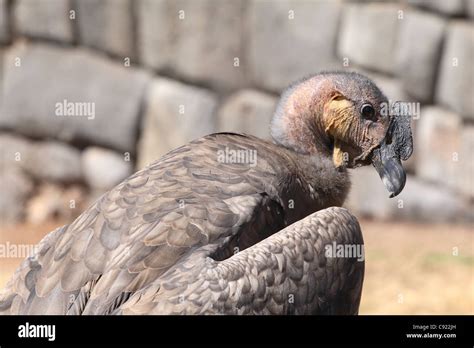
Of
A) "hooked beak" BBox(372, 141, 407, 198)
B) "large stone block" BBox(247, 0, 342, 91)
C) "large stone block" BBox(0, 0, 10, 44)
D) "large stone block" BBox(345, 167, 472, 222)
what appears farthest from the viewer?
"large stone block" BBox(0, 0, 10, 44)

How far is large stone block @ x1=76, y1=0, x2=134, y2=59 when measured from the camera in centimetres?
1146

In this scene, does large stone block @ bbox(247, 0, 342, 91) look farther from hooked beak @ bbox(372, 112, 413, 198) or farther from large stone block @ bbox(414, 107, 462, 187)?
hooked beak @ bbox(372, 112, 413, 198)

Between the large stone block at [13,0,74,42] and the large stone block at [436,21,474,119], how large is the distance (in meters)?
4.13

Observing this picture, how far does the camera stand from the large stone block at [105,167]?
38.5ft

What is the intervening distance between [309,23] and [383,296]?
11.9 ft

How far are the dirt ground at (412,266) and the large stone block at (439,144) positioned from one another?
56 centimetres

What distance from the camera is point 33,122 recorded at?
38.5ft

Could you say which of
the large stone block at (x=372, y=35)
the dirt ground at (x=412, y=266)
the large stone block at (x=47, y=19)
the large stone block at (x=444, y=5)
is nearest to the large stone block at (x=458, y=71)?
the large stone block at (x=444, y=5)

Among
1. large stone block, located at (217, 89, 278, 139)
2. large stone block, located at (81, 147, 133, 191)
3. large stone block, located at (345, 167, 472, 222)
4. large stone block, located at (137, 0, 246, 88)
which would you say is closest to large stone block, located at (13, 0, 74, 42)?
large stone block, located at (137, 0, 246, 88)

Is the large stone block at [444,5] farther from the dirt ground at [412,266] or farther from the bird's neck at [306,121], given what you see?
the bird's neck at [306,121]

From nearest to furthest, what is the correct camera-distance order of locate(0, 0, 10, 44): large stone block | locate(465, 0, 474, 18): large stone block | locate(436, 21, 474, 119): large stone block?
locate(465, 0, 474, 18): large stone block
locate(436, 21, 474, 119): large stone block
locate(0, 0, 10, 44): large stone block

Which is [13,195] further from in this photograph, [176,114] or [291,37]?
[291,37]

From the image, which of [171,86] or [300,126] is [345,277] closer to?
[300,126]

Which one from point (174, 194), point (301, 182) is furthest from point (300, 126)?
point (174, 194)
